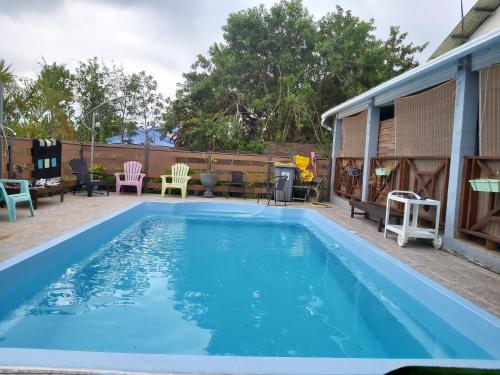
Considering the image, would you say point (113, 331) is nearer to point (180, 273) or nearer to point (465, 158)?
point (180, 273)

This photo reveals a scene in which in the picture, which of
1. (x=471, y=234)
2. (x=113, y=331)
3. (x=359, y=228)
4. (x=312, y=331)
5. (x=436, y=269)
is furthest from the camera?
(x=359, y=228)

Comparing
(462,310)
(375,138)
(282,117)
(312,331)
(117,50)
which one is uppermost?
(117,50)

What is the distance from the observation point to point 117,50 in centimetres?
1593

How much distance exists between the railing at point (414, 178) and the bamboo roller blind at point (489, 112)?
84 centimetres

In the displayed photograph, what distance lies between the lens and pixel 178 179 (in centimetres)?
1041

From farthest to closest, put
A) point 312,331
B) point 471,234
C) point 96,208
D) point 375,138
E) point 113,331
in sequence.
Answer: point 375,138 < point 96,208 < point 471,234 < point 312,331 < point 113,331

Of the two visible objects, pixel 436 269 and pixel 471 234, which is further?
pixel 471 234

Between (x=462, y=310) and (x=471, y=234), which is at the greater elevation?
(x=471, y=234)

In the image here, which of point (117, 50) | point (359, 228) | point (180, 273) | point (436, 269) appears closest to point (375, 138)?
point (359, 228)

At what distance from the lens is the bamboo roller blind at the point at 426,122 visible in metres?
5.64

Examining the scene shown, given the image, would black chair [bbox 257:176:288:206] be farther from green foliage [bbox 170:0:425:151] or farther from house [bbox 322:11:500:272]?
green foliage [bbox 170:0:425:151]

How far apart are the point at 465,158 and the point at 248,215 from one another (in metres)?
5.01

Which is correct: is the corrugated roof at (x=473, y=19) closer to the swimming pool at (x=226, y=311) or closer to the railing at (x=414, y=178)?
the railing at (x=414, y=178)

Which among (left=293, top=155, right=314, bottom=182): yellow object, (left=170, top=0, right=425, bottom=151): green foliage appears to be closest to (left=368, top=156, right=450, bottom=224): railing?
(left=293, top=155, right=314, bottom=182): yellow object
